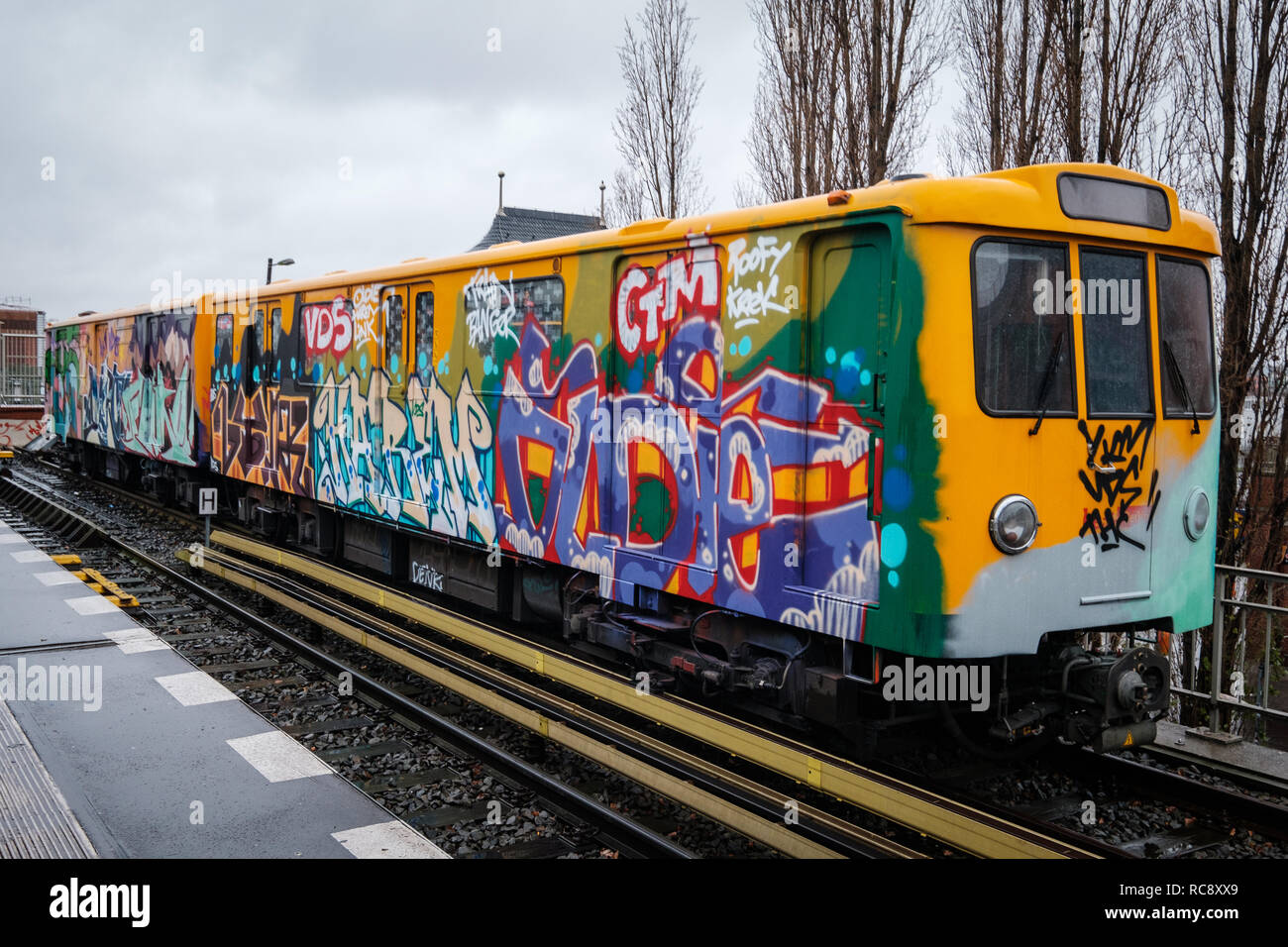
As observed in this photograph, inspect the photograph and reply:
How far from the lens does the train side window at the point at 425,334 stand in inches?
382

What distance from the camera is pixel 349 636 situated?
9117 mm

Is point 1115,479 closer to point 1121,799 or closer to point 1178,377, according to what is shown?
point 1178,377

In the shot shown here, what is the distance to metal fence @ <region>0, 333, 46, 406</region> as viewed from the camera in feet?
110

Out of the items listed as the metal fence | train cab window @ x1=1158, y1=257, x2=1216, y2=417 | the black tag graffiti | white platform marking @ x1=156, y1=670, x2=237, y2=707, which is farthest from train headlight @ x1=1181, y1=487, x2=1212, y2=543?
the metal fence

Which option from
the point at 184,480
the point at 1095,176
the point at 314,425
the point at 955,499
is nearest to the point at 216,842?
the point at 955,499

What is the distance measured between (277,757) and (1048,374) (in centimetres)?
526

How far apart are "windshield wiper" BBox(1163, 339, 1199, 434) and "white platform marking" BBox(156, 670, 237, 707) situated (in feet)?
22.6

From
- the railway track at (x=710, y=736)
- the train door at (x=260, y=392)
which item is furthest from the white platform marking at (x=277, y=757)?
the train door at (x=260, y=392)

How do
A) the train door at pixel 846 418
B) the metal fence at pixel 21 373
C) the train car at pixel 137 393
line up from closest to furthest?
the train door at pixel 846 418, the train car at pixel 137 393, the metal fence at pixel 21 373

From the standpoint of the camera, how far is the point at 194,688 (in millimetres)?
8391

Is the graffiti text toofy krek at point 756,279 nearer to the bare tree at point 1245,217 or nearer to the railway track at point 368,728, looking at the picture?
the railway track at point 368,728

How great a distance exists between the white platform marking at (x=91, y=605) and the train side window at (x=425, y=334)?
175 inches

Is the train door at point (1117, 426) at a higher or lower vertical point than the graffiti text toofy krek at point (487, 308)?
lower

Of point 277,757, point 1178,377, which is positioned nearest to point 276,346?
point 277,757
